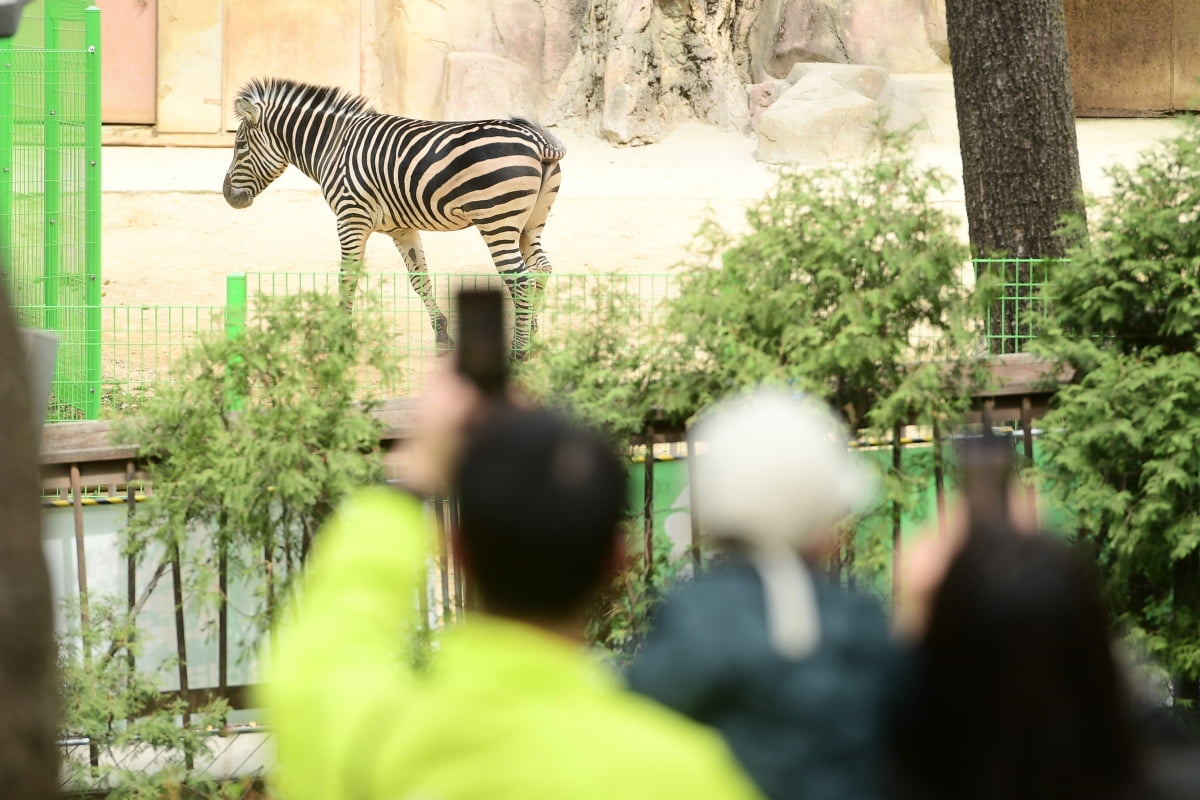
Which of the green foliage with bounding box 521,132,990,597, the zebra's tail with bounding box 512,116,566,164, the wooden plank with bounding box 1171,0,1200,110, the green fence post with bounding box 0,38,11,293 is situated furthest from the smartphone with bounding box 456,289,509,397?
the wooden plank with bounding box 1171,0,1200,110

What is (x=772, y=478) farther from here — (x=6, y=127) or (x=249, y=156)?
(x=249, y=156)

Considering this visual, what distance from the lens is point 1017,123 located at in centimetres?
679

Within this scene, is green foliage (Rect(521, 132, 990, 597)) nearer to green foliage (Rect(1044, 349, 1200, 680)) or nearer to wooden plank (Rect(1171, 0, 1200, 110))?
green foliage (Rect(1044, 349, 1200, 680))

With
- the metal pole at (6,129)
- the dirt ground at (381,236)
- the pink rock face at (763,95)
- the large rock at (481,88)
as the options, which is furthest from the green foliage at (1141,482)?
the large rock at (481,88)

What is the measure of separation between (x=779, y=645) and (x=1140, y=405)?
2.57 meters

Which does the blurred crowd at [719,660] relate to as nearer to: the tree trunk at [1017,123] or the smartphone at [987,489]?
the smartphone at [987,489]

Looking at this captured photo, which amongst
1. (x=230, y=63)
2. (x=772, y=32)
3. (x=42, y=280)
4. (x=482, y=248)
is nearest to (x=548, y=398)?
(x=42, y=280)

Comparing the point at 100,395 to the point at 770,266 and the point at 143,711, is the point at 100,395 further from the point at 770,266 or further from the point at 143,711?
the point at 770,266

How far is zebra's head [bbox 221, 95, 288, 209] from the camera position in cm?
1282

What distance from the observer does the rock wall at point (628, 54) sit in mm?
19938

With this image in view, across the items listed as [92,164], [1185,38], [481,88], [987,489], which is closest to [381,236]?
[481,88]

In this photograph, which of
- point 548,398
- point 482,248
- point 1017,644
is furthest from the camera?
point 482,248

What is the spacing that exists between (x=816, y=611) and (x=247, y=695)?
262cm

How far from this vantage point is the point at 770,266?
416cm
